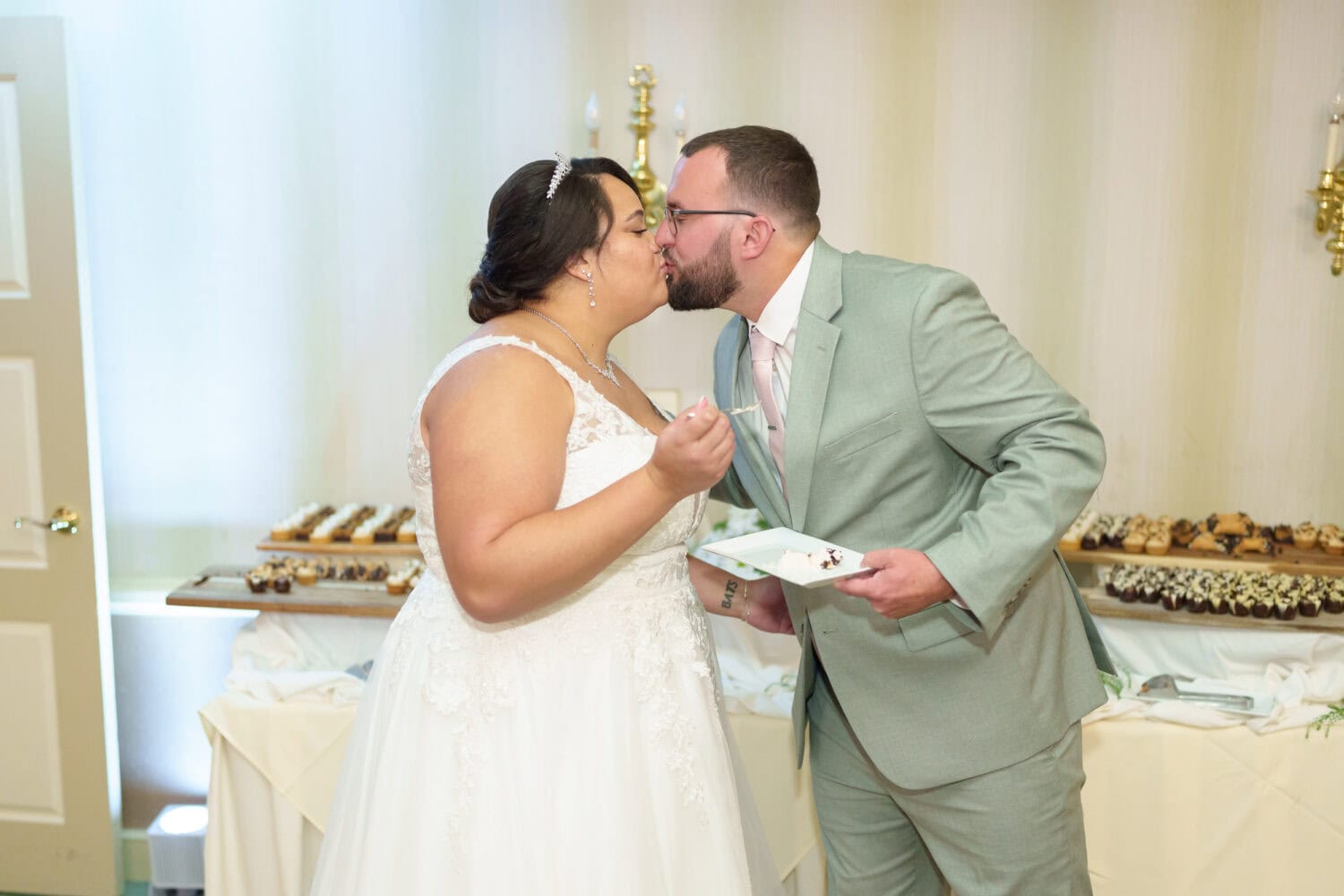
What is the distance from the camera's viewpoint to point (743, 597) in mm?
2594

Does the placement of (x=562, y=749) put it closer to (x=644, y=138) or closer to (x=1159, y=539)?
(x=1159, y=539)

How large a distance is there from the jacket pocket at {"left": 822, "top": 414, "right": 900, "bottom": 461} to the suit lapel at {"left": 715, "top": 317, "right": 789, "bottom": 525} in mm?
184

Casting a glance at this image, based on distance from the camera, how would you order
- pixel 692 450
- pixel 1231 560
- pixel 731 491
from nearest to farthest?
pixel 692 450, pixel 731 491, pixel 1231 560

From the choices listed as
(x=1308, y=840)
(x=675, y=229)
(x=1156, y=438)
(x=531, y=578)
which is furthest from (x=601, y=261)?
(x=1156, y=438)

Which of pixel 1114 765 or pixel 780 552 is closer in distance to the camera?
pixel 780 552

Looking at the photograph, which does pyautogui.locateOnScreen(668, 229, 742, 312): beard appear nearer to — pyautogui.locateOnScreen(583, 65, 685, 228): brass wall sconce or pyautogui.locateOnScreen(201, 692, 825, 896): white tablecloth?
pyautogui.locateOnScreen(201, 692, 825, 896): white tablecloth

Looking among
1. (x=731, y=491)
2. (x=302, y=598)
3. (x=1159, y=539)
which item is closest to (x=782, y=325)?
(x=731, y=491)

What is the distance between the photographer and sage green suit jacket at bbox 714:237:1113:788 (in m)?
2.04

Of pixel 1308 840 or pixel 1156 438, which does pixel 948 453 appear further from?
pixel 1156 438

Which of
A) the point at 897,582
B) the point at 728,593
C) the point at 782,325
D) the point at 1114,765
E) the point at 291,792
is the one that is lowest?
the point at 291,792

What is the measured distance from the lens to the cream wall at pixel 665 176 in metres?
3.82

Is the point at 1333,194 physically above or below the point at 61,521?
above

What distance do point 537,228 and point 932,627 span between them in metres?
1.03

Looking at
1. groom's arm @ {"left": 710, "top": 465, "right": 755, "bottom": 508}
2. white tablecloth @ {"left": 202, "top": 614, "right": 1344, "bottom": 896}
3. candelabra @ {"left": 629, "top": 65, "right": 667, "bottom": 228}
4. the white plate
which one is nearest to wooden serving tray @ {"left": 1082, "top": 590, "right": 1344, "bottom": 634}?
white tablecloth @ {"left": 202, "top": 614, "right": 1344, "bottom": 896}
